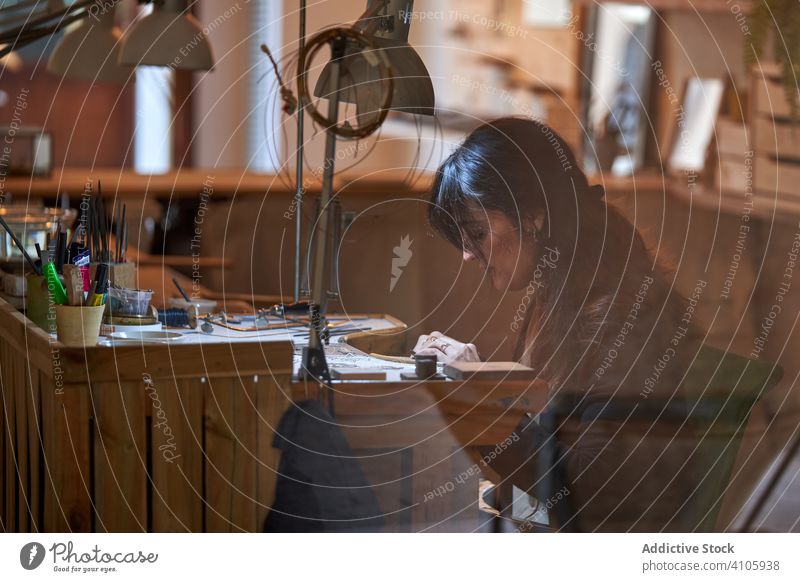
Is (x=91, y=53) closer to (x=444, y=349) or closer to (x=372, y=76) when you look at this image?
(x=372, y=76)

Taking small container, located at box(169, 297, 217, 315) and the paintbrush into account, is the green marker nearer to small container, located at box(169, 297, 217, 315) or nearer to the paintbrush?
the paintbrush

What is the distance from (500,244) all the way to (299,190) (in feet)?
0.69

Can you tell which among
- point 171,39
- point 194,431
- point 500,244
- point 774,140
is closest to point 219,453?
point 194,431

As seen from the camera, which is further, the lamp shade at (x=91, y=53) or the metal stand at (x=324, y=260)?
the lamp shade at (x=91, y=53)

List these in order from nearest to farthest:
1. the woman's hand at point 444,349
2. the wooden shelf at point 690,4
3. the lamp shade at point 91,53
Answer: the woman's hand at point 444,349
the wooden shelf at point 690,4
the lamp shade at point 91,53

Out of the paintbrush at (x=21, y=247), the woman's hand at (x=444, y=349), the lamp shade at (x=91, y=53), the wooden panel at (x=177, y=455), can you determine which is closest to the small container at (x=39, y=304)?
the paintbrush at (x=21, y=247)

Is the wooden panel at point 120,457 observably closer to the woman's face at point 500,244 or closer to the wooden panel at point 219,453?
the wooden panel at point 219,453

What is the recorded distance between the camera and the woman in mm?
1062

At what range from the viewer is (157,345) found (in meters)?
0.96

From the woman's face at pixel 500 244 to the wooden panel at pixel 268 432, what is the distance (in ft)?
0.80

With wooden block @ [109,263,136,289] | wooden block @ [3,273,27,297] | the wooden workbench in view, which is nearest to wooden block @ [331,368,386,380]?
the wooden workbench

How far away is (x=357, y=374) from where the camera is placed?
3.31 ft

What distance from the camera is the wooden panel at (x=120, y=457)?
0.94 metres
